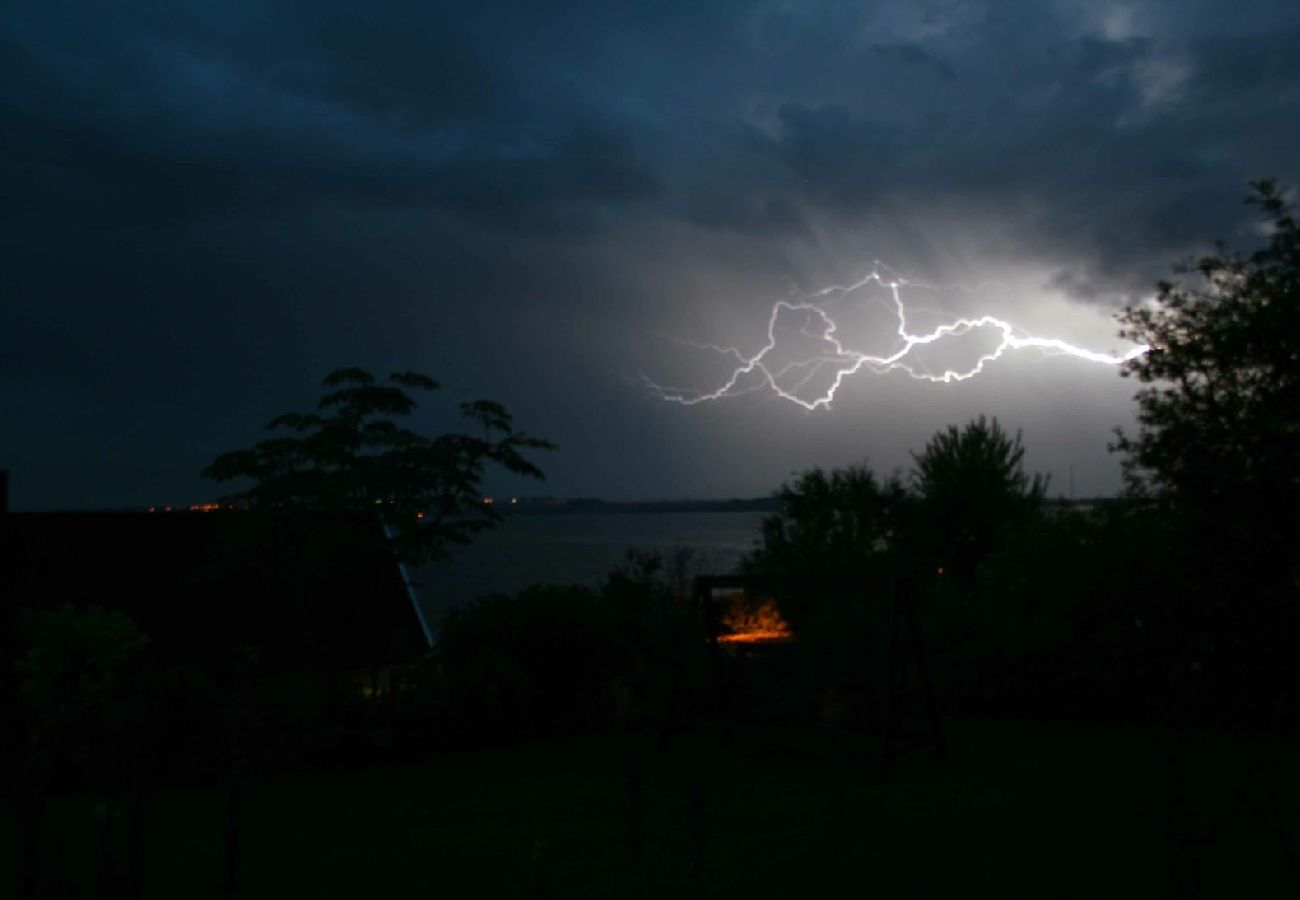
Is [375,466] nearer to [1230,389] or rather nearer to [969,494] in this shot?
[1230,389]

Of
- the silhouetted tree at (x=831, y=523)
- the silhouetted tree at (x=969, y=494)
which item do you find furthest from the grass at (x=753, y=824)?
the silhouetted tree at (x=969, y=494)

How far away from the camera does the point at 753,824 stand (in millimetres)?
7258

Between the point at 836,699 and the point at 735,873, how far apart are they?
573cm

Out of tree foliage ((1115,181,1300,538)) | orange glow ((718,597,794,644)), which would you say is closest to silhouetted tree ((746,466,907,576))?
orange glow ((718,597,794,644))

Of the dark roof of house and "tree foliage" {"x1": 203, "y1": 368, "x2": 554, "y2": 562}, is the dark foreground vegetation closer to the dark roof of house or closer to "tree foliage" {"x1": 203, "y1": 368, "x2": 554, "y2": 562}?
"tree foliage" {"x1": 203, "y1": 368, "x2": 554, "y2": 562}

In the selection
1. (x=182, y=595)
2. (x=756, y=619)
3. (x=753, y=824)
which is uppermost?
(x=182, y=595)

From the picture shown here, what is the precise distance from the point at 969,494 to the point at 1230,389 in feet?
69.4

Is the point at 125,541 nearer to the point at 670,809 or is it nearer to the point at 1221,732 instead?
the point at 670,809

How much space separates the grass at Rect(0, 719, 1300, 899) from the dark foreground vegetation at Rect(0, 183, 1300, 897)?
0.12 feet

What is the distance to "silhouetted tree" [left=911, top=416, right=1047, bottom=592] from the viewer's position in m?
34.2

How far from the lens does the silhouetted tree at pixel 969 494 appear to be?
3425 cm

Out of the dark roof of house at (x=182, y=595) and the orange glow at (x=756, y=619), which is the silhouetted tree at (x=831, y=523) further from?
the dark roof of house at (x=182, y=595)

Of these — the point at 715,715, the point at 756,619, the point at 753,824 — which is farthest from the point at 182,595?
the point at 753,824

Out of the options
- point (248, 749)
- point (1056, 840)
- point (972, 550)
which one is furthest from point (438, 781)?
point (972, 550)
